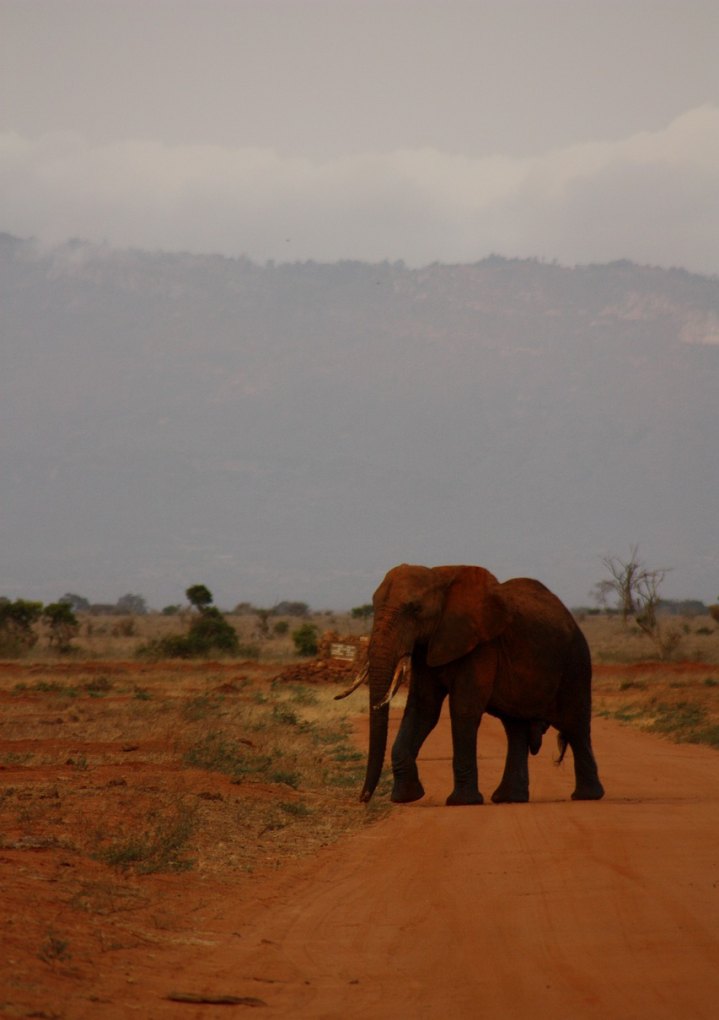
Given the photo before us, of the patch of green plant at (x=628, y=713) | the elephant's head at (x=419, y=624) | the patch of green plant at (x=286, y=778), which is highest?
the elephant's head at (x=419, y=624)

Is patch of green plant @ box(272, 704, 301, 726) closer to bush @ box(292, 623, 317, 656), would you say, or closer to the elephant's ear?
the elephant's ear

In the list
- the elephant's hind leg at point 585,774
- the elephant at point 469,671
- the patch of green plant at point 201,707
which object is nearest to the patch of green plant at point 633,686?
the patch of green plant at point 201,707

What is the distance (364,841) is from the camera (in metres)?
12.7

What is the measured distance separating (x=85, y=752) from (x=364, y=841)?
24.5 feet

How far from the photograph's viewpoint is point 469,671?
16.0 meters

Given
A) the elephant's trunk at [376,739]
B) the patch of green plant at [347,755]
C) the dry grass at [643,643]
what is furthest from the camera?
the dry grass at [643,643]

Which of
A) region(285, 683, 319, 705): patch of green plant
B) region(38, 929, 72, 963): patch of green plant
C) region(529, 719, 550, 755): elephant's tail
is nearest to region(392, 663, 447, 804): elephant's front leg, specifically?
region(529, 719, 550, 755): elephant's tail

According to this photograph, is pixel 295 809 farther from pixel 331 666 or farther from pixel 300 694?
pixel 331 666

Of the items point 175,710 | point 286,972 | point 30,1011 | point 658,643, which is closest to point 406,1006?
point 286,972

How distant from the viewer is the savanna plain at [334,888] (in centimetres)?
727

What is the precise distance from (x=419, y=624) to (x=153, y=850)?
5480mm

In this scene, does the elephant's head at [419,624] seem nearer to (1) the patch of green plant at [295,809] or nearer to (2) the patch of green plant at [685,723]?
(1) the patch of green plant at [295,809]

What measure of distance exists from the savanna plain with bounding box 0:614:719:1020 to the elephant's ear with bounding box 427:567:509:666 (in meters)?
1.63

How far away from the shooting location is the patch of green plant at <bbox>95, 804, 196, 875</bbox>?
10.6 m
